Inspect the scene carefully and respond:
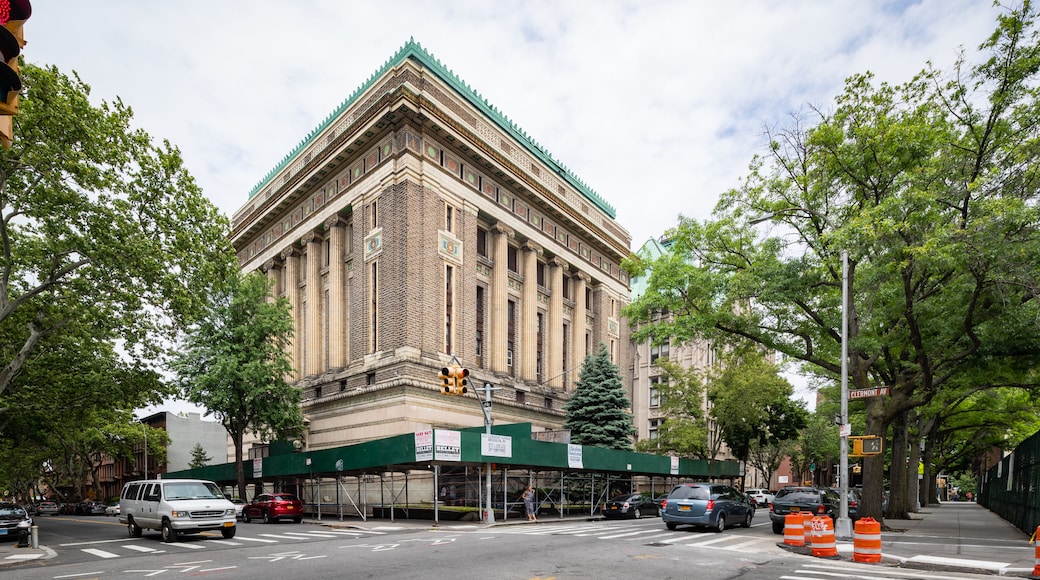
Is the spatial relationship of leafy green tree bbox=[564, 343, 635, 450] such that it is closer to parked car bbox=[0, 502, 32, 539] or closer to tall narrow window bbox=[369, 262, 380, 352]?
tall narrow window bbox=[369, 262, 380, 352]

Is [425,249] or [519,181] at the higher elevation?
[519,181]

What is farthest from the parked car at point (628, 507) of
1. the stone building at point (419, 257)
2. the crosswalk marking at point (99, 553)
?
the crosswalk marking at point (99, 553)

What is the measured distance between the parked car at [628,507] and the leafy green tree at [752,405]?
14914 millimetres

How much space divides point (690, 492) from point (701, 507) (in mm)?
759

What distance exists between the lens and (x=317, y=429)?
42.2 m

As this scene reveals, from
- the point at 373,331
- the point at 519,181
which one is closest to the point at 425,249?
the point at 373,331

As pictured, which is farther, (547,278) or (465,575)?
(547,278)

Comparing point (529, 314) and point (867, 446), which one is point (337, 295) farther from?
point (867, 446)

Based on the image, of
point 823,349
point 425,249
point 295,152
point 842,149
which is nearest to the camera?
point 842,149

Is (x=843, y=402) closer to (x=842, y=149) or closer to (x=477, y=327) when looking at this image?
(x=842, y=149)

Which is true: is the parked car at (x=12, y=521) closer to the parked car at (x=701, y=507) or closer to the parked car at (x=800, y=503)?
the parked car at (x=701, y=507)

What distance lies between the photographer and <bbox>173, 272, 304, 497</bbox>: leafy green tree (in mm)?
35531

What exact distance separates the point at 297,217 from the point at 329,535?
104 feet

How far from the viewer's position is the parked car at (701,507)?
2081 centimetres
